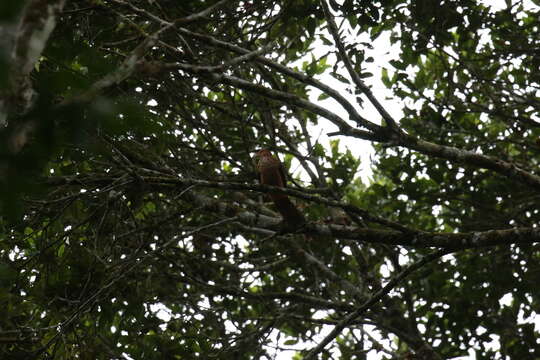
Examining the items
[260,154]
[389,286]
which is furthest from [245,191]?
[389,286]

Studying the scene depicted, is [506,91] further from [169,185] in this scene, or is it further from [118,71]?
[118,71]

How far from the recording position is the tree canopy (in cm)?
368

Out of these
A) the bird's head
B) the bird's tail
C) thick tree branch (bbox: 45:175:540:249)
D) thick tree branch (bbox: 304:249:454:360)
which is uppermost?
the bird's head

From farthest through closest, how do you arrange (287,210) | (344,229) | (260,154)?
1. (260,154)
2. (287,210)
3. (344,229)

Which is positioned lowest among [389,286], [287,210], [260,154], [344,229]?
[389,286]

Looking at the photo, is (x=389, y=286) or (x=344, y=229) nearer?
(x=389, y=286)

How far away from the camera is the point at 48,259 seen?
427 cm

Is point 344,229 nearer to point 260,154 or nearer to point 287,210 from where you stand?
point 287,210

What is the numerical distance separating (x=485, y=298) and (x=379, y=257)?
1.21 meters

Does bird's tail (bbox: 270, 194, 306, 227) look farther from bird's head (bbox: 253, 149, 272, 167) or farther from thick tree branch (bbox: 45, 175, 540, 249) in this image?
bird's head (bbox: 253, 149, 272, 167)

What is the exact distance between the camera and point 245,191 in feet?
17.4

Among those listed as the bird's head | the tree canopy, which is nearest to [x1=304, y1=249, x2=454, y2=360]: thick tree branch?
the tree canopy

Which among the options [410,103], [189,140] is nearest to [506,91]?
[410,103]

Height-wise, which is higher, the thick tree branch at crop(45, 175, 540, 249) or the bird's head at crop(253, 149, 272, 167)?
the bird's head at crop(253, 149, 272, 167)
